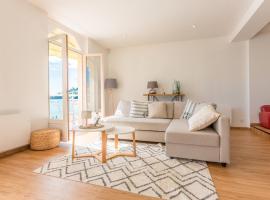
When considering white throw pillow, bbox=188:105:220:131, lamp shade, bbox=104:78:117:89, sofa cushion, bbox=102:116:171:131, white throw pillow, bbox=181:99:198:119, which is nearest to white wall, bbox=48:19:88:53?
lamp shade, bbox=104:78:117:89

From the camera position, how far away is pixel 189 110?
3.55 m

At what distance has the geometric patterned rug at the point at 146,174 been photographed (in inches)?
67.5

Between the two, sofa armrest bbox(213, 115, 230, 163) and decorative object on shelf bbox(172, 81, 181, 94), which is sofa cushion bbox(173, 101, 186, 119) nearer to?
decorative object on shelf bbox(172, 81, 181, 94)

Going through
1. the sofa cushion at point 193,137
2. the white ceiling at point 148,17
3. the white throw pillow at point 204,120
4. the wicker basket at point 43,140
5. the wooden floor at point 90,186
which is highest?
the white ceiling at point 148,17

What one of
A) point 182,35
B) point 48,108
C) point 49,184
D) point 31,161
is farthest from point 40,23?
point 182,35

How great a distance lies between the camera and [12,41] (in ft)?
9.50

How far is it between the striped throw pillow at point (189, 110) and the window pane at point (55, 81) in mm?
2621

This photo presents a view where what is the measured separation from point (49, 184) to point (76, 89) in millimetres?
3516

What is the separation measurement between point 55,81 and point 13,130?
54.3 inches

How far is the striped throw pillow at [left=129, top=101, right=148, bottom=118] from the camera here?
12.8ft

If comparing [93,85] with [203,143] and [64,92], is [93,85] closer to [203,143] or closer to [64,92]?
[64,92]

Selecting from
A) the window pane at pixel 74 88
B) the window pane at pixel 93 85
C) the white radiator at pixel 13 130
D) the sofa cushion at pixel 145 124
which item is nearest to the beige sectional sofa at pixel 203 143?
the sofa cushion at pixel 145 124

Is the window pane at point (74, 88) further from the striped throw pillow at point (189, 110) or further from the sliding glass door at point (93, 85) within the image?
the striped throw pillow at point (189, 110)

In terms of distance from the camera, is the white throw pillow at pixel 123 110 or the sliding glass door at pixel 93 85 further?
the sliding glass door at pixel 93 85
